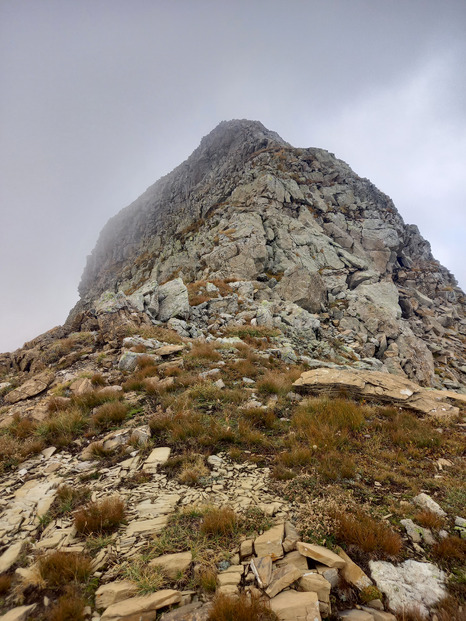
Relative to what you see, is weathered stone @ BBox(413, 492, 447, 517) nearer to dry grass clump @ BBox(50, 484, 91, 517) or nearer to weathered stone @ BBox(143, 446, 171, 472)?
weathered stone @ BBox(143, 446, 171, 472)

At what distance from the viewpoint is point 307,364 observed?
12695 mm

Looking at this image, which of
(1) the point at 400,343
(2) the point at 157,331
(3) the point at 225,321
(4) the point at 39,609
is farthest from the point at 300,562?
(1) the point at 400,343

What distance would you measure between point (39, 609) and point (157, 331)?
1180 centimetres

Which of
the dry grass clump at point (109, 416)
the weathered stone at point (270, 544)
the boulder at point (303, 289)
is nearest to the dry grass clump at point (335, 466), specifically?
the weathered stone at point (270, 544)

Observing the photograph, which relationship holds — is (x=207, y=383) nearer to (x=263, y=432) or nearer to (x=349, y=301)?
(x=263, y=432)

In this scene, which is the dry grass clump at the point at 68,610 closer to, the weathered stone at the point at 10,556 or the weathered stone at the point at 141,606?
the weathered stone at the point at 141,606

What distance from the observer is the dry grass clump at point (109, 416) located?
7.01 metres

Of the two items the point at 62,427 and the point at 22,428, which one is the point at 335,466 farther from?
the point at 22,428

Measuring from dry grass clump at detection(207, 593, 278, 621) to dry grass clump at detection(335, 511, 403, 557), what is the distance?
4.96 ft

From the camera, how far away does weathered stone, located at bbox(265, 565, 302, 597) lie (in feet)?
9.58

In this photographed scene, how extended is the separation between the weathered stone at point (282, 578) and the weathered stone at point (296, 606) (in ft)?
0.20

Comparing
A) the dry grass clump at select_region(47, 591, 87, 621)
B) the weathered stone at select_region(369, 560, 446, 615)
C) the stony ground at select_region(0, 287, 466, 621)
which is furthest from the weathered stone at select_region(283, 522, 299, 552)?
the dry grass clump at select_region(47, 591, 87, 621)

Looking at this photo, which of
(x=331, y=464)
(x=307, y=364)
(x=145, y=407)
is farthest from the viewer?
(x=307, y=364)

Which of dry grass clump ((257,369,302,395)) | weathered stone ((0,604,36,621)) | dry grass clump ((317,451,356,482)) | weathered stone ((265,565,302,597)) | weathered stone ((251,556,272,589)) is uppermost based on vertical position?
dry grass clump ((257,369,302,395))
